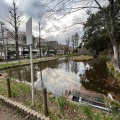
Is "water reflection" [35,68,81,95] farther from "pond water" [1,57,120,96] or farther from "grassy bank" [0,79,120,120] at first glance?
"grassy bank" [0,79,120,120]

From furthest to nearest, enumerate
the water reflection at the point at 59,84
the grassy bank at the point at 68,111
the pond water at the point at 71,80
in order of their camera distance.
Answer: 1. the pond water at the point at 71,80
2. the water reflection at the point at 59,84
3. the grassy bank at the point at 68,111

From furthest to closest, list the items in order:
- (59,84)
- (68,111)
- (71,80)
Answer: (71,80) < (59,84) < (68,111)

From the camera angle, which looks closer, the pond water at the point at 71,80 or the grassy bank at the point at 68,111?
the grassy bank at the point at 68,111

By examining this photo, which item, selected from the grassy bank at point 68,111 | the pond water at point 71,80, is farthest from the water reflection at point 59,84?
the grassy bank at point 68,111

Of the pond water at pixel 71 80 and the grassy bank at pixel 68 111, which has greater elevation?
the grassy bank at pixel 68 111

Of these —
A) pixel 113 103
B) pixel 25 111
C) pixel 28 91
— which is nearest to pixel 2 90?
pixel 28 91

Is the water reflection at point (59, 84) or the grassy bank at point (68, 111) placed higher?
the grassy bank at point (68, 111)

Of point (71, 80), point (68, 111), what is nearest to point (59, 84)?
point (71, 80)

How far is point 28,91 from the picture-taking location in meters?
4.94

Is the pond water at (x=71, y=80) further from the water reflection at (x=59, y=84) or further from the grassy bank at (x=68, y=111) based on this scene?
the grassy bank at (x=68, y=111)

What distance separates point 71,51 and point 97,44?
33.1 meters

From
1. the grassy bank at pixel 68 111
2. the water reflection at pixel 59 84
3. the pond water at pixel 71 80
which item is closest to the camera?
the grassy bank at pixel 68 111

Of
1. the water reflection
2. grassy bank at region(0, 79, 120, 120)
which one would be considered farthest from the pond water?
grassy bank at region(0, 79, 120, 120)

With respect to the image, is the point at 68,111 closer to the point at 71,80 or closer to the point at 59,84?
the point at 59,84
